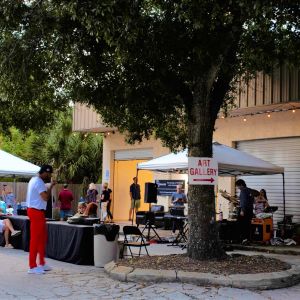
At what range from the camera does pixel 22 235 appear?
13352mm

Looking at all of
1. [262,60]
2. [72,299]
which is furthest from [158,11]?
[72,299]

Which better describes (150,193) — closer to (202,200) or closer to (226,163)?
(226,163)

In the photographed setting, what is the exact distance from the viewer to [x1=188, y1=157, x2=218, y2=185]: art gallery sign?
10.1 metres

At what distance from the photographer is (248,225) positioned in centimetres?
1475

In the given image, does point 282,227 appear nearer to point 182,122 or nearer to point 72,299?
point 182,122

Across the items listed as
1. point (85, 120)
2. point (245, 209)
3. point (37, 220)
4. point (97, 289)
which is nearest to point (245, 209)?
point (245, 209)

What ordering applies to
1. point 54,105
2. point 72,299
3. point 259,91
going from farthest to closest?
point 259,91, point 54,105, point 72,299

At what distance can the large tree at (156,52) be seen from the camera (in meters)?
8.68

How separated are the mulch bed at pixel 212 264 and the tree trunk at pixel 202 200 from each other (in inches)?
9.0

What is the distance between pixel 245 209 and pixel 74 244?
208 inches

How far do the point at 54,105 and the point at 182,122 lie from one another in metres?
3.26

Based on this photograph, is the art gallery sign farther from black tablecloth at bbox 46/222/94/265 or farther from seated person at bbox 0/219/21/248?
seated person at bbox 0/219/21/248

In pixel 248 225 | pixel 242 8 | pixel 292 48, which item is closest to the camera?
pixel 242 8

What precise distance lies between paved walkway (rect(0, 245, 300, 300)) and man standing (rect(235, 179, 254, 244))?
18.2ft
